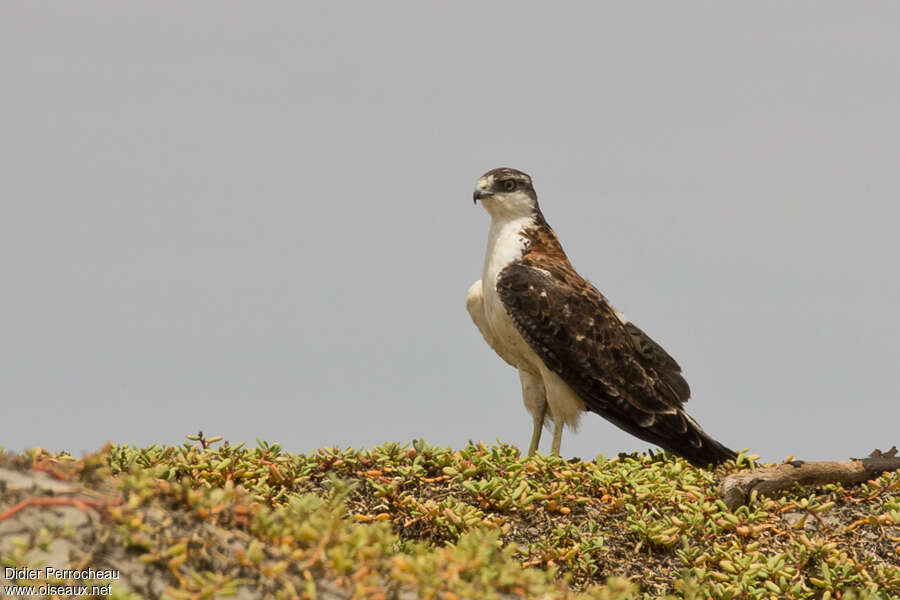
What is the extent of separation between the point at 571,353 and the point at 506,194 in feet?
7.42

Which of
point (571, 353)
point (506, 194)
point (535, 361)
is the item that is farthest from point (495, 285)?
point (506, 194)

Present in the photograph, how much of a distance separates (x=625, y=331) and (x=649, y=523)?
164 inches

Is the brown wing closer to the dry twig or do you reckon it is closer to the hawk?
the hawk

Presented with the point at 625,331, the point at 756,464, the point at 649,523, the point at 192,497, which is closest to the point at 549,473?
the point at 649,523

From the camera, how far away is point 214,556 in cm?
510

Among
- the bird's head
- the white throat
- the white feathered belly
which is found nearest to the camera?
the white feathered belly

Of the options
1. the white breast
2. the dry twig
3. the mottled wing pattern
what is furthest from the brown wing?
the dry twig

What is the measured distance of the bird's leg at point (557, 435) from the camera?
12289 millimetres

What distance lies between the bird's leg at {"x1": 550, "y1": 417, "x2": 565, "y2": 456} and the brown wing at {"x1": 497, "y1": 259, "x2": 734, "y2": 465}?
363mm

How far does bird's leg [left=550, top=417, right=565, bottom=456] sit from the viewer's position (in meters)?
12.3

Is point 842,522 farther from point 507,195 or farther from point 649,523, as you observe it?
point 507,195

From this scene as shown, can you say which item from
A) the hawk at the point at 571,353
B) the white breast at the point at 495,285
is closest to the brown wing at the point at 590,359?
the hawk at the point at 571,353

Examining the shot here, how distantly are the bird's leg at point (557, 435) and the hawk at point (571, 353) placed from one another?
0.01 metres

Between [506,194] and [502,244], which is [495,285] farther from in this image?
[506,194]
